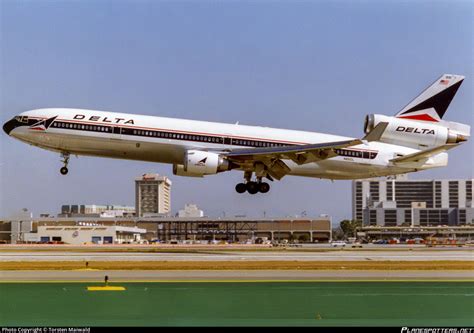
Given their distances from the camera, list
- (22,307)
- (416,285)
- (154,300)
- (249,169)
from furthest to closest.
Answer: (249,169), (416,285), (154,300), (22,307)

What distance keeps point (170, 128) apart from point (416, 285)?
2583cm

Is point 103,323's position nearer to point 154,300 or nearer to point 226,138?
point 154,300

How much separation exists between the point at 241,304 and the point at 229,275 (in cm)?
910

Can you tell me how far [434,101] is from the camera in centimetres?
5800

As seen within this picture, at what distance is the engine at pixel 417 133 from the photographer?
56812 millimetres

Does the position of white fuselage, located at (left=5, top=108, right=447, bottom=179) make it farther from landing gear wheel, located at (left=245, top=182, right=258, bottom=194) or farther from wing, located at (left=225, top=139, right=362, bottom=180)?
landing gear wheel, located at (left=245, top=182, right=258, bottom=194)

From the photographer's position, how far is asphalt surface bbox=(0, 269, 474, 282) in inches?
1233

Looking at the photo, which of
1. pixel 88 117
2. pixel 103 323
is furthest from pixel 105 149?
pixel 103 323

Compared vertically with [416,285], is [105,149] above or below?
above

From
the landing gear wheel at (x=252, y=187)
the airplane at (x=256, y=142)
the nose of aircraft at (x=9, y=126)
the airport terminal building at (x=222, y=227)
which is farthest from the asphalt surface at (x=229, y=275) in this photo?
the airport terminal building at (x=222, y=227)

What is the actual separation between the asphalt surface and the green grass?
1733mm

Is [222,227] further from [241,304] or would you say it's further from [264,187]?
[241,304]

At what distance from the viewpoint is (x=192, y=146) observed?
170ft

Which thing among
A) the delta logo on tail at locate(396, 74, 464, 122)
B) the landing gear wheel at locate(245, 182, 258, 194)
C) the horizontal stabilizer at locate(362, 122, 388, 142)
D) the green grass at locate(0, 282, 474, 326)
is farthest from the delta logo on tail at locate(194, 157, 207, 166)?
the green grass at locate(0, 282, 474, 326)
